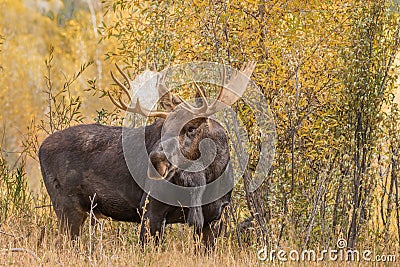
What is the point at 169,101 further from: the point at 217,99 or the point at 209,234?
the point at 209,234

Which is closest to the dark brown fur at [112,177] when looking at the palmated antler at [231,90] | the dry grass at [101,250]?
the palmated antler at [231,90]

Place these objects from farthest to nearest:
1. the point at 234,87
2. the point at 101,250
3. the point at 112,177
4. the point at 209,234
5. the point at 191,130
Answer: the point at 112,177 → the point at 209,234 → the point at 234,87 → the point at 191,130 → the point at 101,250

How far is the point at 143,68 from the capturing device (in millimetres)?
9297

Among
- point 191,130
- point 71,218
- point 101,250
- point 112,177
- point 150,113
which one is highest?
point 150,113

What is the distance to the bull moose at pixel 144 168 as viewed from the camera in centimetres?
779

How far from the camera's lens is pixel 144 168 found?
26.9 feet

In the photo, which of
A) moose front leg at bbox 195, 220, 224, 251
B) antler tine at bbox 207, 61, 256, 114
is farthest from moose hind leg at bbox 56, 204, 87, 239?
antler tine at bbox 207, 61, 256, 114

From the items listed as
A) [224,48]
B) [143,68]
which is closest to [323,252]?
[224,48]

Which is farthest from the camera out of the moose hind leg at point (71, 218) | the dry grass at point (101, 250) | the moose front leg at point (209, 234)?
the moose hind leg at point (71, 218)

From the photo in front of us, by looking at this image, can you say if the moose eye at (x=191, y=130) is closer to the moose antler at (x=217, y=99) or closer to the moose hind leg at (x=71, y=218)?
the moose antler at (x=217, y=99)

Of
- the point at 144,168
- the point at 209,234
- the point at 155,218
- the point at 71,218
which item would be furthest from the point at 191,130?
the point at 71,218

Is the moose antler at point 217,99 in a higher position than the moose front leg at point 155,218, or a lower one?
higher

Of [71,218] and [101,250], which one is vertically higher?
[71,218]

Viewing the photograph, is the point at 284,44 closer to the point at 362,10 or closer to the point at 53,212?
the point at 362,10
